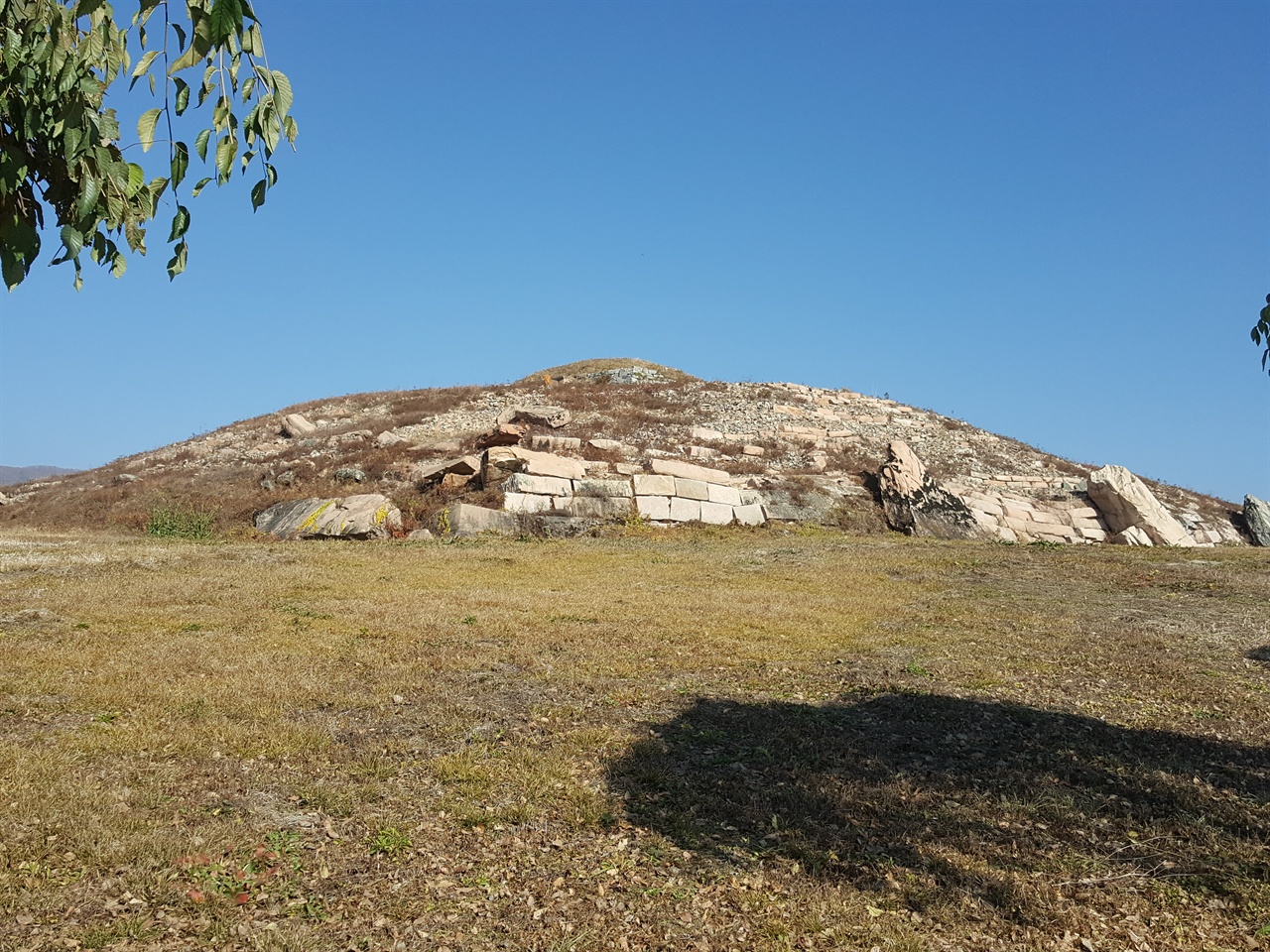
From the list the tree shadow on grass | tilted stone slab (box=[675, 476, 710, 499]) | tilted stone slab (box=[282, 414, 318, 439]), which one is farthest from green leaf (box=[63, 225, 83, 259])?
tilted stone slab (box=[282, 414, 318, 439])

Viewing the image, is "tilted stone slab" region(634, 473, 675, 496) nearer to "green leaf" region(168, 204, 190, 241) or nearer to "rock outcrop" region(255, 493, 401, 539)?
"rock outcrop" region(255, 493, 401, 539)

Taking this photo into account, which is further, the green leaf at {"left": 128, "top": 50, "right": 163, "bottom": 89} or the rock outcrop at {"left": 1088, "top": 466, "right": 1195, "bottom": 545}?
the rock outcrop at {"left": 1088, "top": 466, "right": 1195, "bottom": 545}

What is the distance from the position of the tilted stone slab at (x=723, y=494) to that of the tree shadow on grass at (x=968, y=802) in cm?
2141

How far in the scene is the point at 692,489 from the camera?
3117cm

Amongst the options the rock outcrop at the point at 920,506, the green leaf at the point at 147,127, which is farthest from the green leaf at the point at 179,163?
the rock outcrop at the point at 920,506

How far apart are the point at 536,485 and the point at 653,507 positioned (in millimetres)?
3998

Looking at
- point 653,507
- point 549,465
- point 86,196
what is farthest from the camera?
point 549,465

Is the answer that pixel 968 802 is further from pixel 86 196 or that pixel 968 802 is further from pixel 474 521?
pixel 474 521

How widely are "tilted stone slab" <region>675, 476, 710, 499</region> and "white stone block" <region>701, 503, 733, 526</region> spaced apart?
1.49 feet

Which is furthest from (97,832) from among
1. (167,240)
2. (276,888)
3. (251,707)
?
(167,240)

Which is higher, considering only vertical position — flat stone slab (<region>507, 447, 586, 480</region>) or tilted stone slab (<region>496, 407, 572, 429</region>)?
tilted stone slab (<region>496, 407, 572, 429</region>)

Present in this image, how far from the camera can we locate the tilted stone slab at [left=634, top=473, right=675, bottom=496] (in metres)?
30.5

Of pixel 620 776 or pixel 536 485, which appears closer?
pixel 620 776

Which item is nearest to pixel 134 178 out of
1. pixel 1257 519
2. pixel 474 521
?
pixel 474 521
